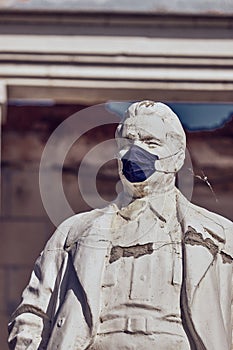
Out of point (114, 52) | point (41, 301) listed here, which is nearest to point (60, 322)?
point (41, 301)

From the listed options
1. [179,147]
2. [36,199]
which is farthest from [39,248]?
[179,147]

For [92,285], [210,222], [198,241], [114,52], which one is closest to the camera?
[92,285]

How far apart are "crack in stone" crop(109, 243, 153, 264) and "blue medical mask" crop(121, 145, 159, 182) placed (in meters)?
0.27

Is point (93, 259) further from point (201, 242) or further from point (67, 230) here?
point (201, 242)

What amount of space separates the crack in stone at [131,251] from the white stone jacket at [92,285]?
3 centimetres

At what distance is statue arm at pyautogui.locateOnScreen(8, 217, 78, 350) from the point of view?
9.93 m

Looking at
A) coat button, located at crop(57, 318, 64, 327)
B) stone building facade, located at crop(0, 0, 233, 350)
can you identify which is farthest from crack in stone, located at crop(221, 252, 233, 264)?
stone building facade, located at crop(0, 0, 233, 350)

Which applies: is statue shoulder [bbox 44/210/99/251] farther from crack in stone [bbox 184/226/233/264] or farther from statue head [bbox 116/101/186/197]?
crack in stone [bbox 184/226/233/264]

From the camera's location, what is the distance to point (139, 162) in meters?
10.1

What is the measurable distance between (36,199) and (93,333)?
7.97 metres

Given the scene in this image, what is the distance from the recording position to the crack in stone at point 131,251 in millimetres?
9938

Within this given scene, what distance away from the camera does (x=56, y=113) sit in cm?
1784

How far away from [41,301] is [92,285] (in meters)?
0.24

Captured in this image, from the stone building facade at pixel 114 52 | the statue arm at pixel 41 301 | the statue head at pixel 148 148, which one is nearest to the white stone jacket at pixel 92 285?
the statue arm at pixel 41 301
